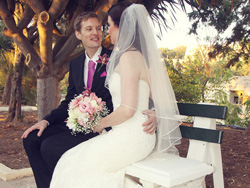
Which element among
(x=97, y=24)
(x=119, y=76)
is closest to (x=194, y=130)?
(x=119, y=76)

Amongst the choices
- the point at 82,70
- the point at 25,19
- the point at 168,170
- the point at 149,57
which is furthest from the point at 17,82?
the point at 168,170

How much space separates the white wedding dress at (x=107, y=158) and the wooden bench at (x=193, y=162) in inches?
3.8

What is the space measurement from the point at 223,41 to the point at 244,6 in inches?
46.3

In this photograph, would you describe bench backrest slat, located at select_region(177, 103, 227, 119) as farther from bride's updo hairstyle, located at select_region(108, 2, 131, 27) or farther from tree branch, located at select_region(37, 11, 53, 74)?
tree branch, located at select_region(37, 11, 53, 74)

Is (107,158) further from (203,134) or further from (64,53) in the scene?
(64,53)

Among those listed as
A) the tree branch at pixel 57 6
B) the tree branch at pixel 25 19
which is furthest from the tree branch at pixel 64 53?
the tree branch at pixel 25 19

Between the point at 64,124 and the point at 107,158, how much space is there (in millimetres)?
940

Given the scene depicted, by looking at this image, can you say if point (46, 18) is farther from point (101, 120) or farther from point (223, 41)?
point (223, 41)

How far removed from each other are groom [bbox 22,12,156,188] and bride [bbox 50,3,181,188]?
0.89 feet

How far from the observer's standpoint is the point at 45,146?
2.65 metres

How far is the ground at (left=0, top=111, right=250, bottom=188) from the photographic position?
3.49 meters

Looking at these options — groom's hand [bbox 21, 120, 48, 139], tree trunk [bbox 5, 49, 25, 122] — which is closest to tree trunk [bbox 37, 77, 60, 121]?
groom's hand [bbox 21, 120, 48, 139]

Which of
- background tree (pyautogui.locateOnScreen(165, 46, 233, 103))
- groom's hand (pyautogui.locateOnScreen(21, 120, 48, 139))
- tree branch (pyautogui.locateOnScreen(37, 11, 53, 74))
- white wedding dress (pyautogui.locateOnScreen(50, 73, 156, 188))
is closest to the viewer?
white wedding dress (pyautogui.locateOnScreen(50, 73, 156, 188))

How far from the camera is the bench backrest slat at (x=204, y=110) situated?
7.71 feet
